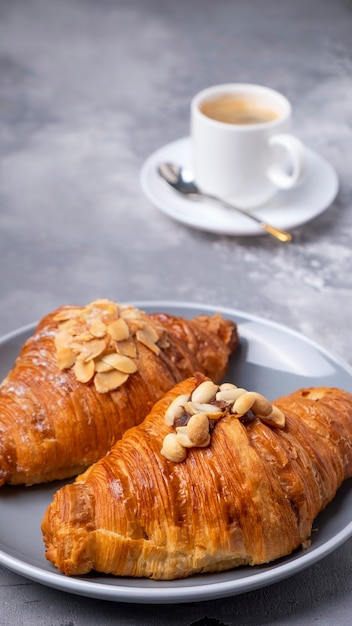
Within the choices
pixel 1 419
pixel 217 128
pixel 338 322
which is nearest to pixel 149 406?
pixel 1 419

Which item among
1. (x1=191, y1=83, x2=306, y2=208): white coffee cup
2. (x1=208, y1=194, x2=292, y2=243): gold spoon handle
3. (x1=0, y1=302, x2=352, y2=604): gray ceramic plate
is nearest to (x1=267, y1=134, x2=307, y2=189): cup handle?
(x1=191, y1=83, x2=306, y2=208): white coffee cup

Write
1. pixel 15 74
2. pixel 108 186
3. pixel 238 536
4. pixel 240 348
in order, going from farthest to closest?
1. pixel 15 74
2. pixel 108 186
3. pixel 240 348
4. pixel 238 536

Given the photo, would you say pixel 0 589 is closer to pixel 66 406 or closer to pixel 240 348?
pixel 66 406

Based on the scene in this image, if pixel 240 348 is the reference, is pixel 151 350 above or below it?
above

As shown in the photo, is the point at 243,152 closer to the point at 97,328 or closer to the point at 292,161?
the point at 292,161

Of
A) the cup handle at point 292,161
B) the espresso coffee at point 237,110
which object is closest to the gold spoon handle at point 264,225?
the cup handle at point 292,161

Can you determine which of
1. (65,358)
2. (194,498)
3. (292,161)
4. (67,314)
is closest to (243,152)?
(292,161)

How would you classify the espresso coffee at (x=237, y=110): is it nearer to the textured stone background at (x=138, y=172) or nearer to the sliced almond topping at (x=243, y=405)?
the textured stone background at (x=138, y=172)
